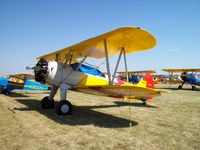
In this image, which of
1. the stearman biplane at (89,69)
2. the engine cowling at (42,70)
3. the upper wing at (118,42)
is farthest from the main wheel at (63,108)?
the upper wing at (118,42)

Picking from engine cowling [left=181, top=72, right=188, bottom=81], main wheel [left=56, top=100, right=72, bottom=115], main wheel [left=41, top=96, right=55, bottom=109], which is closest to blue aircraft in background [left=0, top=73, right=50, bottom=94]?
main wheel [left=41, top=96, right=55, bottom=109]

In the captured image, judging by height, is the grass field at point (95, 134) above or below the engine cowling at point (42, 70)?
below

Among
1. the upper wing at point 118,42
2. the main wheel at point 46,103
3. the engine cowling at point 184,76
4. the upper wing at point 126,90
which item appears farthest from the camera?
the engine cowling at point 184,76

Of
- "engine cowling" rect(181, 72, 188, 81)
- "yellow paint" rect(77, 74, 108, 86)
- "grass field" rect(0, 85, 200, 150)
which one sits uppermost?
"engine cowling" rect(181, 72, 188, 81)

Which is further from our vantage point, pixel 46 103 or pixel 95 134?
pixel 46 103

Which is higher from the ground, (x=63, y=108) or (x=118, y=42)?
(x=118, y=42)

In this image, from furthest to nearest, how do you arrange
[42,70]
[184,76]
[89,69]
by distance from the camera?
[184,76]
[89,69]
[42,70]

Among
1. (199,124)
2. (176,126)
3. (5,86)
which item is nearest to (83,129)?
(176,126)

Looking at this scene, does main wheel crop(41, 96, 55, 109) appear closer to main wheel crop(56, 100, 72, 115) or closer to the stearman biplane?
the stearman biplane

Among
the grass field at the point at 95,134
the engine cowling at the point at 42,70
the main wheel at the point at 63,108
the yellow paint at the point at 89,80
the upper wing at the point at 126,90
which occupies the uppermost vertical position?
the engine cowling at the point at 42,70

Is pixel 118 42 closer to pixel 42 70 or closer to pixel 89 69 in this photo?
pixel 89 69

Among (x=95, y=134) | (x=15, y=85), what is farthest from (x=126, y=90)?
(x=15, y=85)

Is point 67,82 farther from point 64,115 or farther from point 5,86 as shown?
point 5,86

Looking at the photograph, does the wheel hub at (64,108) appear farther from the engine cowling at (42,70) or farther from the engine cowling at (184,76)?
the engine cowling at (184,76)
